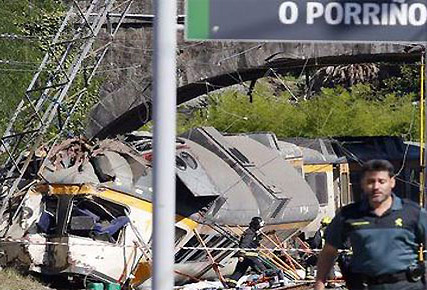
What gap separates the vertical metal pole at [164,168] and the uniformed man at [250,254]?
15.4m

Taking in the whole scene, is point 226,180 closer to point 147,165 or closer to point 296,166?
point 147,165

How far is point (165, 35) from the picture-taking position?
754cm

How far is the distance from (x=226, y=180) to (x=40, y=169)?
3855 mm

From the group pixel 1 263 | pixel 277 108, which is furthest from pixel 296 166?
pixel 277 108

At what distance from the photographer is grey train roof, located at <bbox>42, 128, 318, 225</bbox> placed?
22.3 m

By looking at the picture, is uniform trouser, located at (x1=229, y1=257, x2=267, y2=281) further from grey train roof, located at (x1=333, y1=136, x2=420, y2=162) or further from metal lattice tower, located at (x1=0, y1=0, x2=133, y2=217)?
grey train roof, located at (x1=333, y1=136, x2=420, y2=162)

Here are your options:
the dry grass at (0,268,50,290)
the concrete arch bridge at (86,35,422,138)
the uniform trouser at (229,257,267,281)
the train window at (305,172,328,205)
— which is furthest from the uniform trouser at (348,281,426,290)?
the concrete arch bridge at (86,35,422,138)

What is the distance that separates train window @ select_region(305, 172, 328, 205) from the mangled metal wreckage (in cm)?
518

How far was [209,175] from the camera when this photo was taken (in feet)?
76.8

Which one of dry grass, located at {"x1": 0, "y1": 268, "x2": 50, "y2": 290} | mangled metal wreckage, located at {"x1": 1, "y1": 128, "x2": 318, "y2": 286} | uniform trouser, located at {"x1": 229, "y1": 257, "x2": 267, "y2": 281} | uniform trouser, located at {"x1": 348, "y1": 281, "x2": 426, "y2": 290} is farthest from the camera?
uniform trouser, located at {"x1": 229, "y1": 257, "x2": 267, "y2": 281}

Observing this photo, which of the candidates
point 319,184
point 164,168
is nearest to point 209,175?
point 319,184

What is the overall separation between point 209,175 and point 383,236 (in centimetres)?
1531

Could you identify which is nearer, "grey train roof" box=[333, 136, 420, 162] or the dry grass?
the dry grass

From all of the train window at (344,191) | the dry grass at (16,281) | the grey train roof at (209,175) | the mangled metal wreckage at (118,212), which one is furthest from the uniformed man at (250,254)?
the train window at (344,191)
